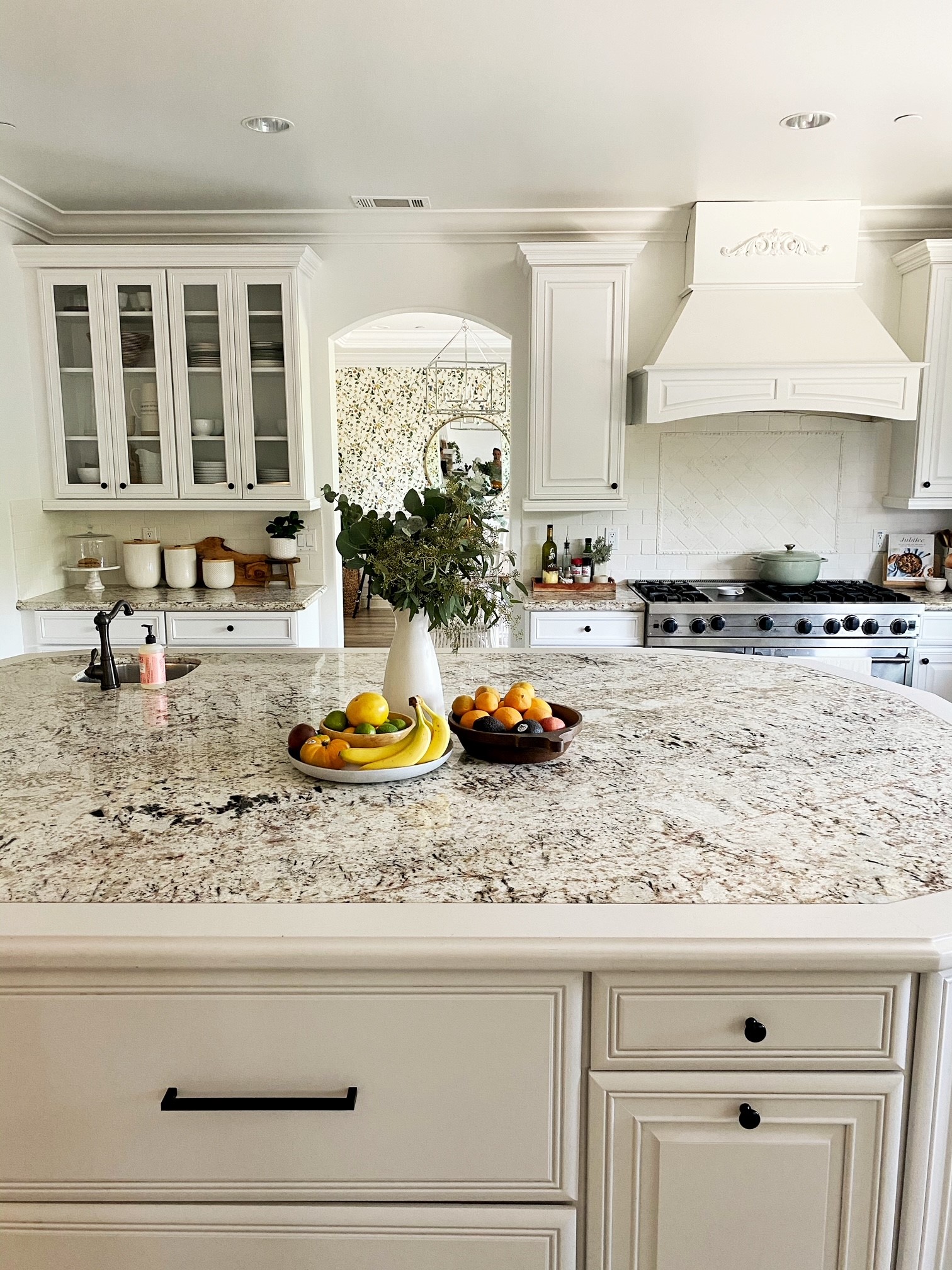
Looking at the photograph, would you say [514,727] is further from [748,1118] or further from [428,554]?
[748,1118]

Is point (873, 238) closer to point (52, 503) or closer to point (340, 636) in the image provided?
point (340, 636)

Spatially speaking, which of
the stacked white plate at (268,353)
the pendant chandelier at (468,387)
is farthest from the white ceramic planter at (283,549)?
the pendant chandelier at (468,387)

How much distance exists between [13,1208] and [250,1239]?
0.32m

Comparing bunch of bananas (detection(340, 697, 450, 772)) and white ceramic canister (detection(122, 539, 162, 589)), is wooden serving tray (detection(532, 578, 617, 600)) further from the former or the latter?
bunch of bananas (detection(340, 697, 450, 772))

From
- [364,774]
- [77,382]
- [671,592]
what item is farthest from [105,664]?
[671,592]

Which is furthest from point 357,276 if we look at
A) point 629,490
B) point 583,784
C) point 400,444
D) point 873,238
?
point 400,444

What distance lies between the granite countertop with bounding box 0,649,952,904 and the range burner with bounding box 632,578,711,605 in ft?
6.01

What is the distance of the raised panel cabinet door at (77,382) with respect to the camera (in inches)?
172

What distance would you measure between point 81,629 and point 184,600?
0.47 metres

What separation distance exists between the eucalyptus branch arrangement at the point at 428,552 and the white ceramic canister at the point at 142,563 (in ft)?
10.2

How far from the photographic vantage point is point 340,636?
16.5ft

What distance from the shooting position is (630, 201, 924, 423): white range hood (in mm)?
4141

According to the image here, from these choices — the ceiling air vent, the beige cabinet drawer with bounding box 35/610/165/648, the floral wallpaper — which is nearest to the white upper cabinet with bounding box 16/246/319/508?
Result: the ceiling air vent

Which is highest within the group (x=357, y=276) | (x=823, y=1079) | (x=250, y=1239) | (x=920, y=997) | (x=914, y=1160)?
(x=357, y=276)
